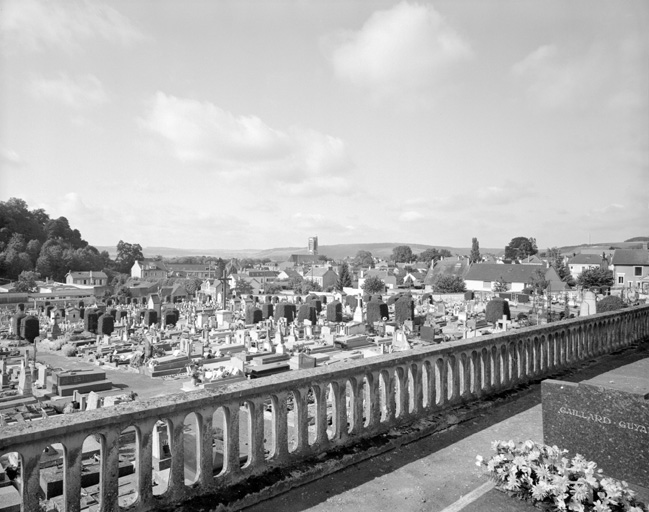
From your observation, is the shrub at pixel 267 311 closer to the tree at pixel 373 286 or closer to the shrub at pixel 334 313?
the shrub at pixel 334 313

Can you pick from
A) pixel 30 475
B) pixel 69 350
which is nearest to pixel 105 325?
pixel 69 350

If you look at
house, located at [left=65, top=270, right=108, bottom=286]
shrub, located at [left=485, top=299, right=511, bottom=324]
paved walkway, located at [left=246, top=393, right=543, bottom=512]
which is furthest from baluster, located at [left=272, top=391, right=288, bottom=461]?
house, located at [left=65, top=270, right=108, bottom=286]

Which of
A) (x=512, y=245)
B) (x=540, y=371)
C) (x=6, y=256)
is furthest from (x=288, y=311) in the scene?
(x=512, y=245)

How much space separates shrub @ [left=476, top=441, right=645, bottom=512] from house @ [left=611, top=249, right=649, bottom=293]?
81.7 meters

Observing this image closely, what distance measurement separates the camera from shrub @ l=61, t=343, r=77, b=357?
30078mm

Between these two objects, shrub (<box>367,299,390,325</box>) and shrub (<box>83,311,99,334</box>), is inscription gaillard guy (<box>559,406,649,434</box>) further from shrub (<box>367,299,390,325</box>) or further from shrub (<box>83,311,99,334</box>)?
shrub (<box>83,311,99,334</box>)

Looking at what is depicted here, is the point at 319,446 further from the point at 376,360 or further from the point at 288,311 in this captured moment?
the point at 288,311

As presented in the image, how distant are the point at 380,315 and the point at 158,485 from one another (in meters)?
39.2

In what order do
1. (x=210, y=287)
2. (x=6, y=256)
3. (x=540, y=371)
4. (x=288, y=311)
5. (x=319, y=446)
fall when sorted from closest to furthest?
(x=319, y=446)
(x=540, y=371)
(x=288, y=311)
(x=210, y=287)
(x=6, y=256)

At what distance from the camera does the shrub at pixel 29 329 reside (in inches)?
1464

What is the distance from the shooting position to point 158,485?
191 inches

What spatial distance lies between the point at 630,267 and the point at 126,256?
418 ft

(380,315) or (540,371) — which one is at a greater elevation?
(540,371)

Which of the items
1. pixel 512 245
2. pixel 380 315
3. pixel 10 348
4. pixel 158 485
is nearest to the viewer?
pixel 158 485
